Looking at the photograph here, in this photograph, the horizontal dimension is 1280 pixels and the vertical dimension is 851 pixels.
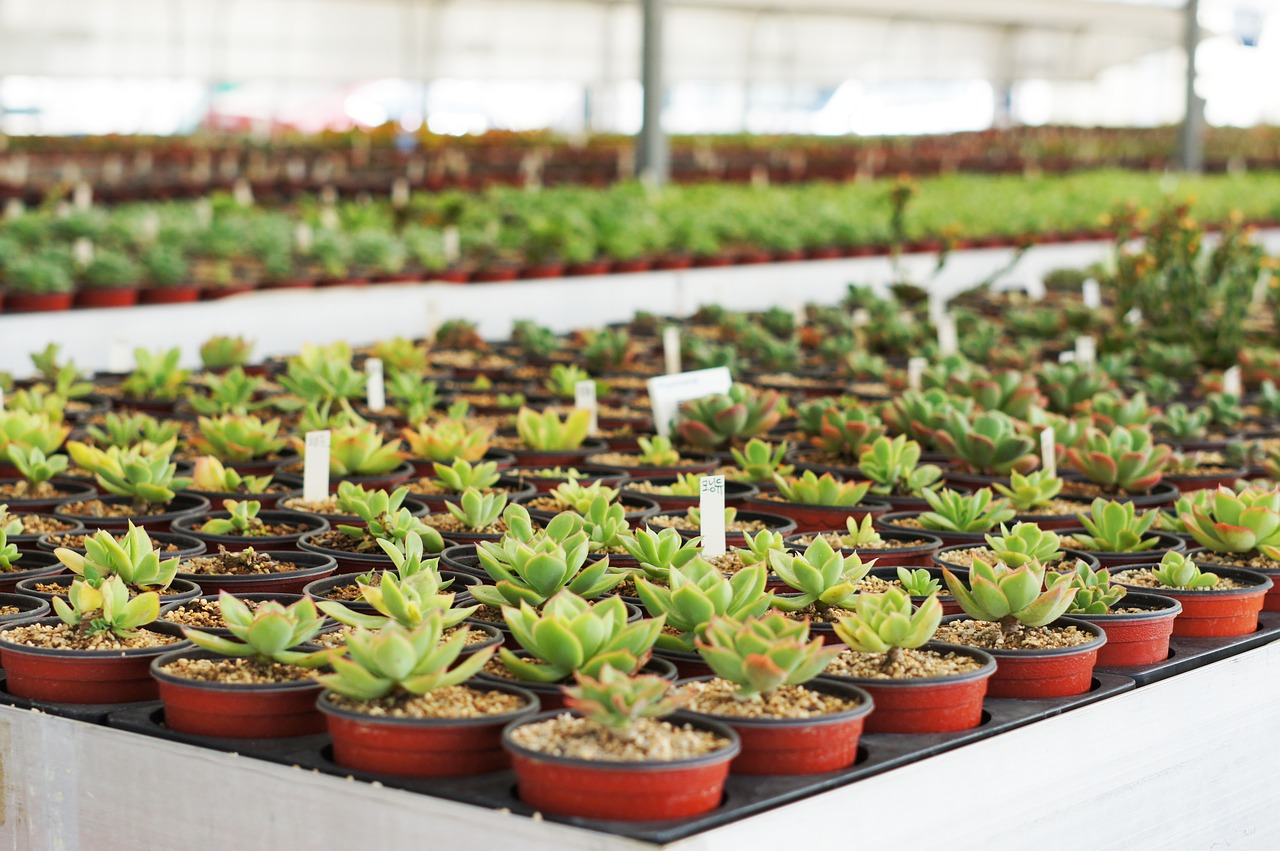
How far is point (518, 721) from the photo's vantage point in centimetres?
169

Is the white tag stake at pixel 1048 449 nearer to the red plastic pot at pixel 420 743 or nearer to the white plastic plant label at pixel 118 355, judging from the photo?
the red plastic pot at pixel 420 743

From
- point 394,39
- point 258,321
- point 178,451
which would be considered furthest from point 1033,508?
point 394,39

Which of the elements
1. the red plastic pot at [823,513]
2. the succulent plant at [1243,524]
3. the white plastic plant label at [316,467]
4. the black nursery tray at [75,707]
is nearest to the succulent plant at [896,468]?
the red plastic pot at [823,513]

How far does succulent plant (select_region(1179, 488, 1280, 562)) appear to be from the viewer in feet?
8.36

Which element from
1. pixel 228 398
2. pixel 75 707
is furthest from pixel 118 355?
pixel 75 707

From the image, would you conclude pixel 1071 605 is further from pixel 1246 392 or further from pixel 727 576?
pixel 1246 392

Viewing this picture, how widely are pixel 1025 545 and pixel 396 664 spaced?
42.1 inches

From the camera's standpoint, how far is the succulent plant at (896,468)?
313 cm

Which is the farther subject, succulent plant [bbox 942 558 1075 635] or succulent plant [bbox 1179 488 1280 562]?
succulent plant [bbox 1179 488 1280 562]

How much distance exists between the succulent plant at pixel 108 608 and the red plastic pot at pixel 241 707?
0.18 metres

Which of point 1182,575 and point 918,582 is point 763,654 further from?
point 1182,575

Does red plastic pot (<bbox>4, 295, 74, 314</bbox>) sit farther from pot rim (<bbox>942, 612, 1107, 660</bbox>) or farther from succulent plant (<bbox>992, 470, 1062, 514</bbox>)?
pot rim (<bbox>942, 612, 1107, 660</bbox>)

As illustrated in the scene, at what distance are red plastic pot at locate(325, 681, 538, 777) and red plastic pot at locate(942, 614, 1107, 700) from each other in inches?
26.3

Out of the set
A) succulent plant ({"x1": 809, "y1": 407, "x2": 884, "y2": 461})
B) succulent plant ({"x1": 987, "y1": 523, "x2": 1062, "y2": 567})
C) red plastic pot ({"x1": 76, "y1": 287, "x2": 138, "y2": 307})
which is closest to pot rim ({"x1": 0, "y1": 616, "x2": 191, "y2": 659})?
succulent plant ({"x1": 987, "y1": 523, "x2": 1062, "y2": 567})
